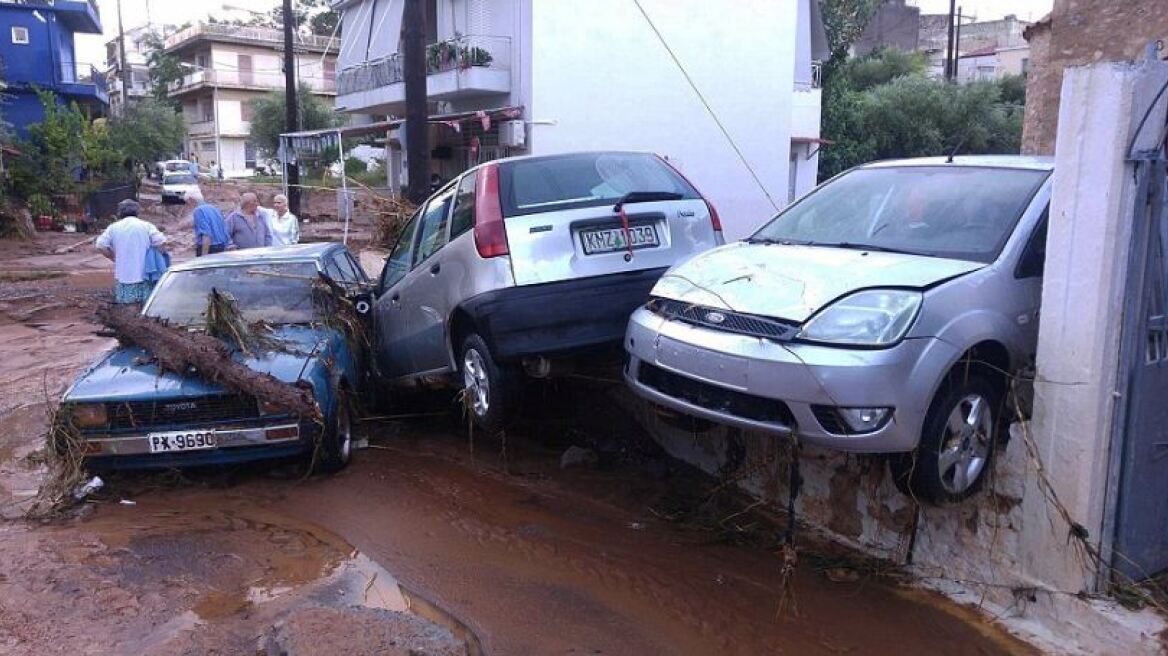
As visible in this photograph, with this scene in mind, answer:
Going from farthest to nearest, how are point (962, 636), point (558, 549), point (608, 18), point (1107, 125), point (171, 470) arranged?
point (608, 18), point (171, 470), point (558, 549), point (962, 636), point (1107, 125)

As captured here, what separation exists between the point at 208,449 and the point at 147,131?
39.7m

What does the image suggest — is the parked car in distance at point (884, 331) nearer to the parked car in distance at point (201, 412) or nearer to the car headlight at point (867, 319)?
the car headlight at point (867, 319)

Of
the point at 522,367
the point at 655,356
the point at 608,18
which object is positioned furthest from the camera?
the point at 608,18

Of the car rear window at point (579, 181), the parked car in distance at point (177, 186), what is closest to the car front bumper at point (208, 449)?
the car rear window at point (579, 181)

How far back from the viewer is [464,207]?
19.8 ft

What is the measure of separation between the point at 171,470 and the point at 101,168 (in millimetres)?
28972

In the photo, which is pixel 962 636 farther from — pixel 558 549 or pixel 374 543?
pixel 374 543

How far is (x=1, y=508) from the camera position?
582 cm

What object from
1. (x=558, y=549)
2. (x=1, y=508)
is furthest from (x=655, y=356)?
(x=1, y=508)

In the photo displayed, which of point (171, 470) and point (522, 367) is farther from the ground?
point (522, 367)

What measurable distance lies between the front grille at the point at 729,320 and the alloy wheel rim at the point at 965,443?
0.79 meters

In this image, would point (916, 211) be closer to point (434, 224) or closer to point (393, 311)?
point (434, 224)

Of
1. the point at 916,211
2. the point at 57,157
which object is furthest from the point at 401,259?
the point at 57,157

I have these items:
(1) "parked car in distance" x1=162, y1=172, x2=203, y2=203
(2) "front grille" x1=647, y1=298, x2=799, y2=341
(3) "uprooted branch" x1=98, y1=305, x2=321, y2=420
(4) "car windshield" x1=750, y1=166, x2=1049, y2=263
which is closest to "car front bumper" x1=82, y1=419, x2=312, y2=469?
(3) "uprooted branch" x1=98, y1=305, x2=321, y2=420
